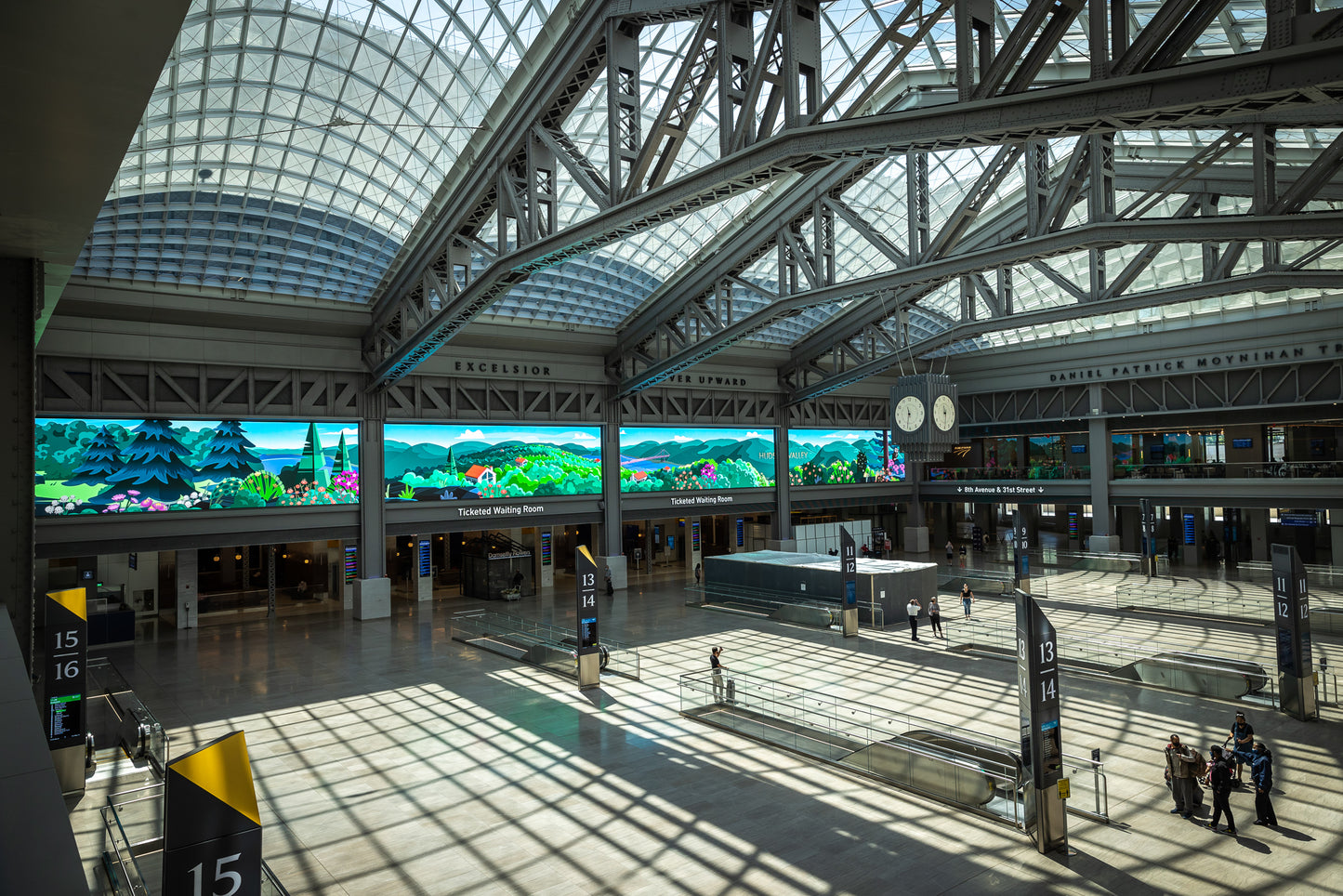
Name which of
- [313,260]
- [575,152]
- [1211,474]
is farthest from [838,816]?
[1211,474]

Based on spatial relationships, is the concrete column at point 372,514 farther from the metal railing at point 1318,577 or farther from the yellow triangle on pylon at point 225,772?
the metal railing at point 1318,577

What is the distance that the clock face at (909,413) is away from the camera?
78.7 ft

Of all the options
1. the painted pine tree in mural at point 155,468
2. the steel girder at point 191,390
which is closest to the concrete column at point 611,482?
the steel girder at point 191,390

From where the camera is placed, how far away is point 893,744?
562 inches

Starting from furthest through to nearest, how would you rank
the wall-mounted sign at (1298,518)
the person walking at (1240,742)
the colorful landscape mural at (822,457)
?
the colorful landscape mural at (822,457) < the wall-mounted sign at (1298,518) < the person walking at (1240,742)

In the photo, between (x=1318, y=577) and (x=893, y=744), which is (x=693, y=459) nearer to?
(x=1318, y=577)

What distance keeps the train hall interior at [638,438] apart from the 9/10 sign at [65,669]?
0.08 meters

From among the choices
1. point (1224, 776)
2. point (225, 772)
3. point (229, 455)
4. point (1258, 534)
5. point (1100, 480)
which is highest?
point (229, 455)

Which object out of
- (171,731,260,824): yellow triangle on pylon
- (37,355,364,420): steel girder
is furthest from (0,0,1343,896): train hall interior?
(37,355,364,420): steel girder

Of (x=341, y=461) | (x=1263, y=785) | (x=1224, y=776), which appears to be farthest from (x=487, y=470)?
(x=1263, y=785)

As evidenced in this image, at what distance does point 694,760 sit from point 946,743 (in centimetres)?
465

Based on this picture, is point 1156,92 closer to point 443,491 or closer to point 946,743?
point 946,743

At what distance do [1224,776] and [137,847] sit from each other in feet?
51.5

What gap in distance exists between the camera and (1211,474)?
39.5 metres
